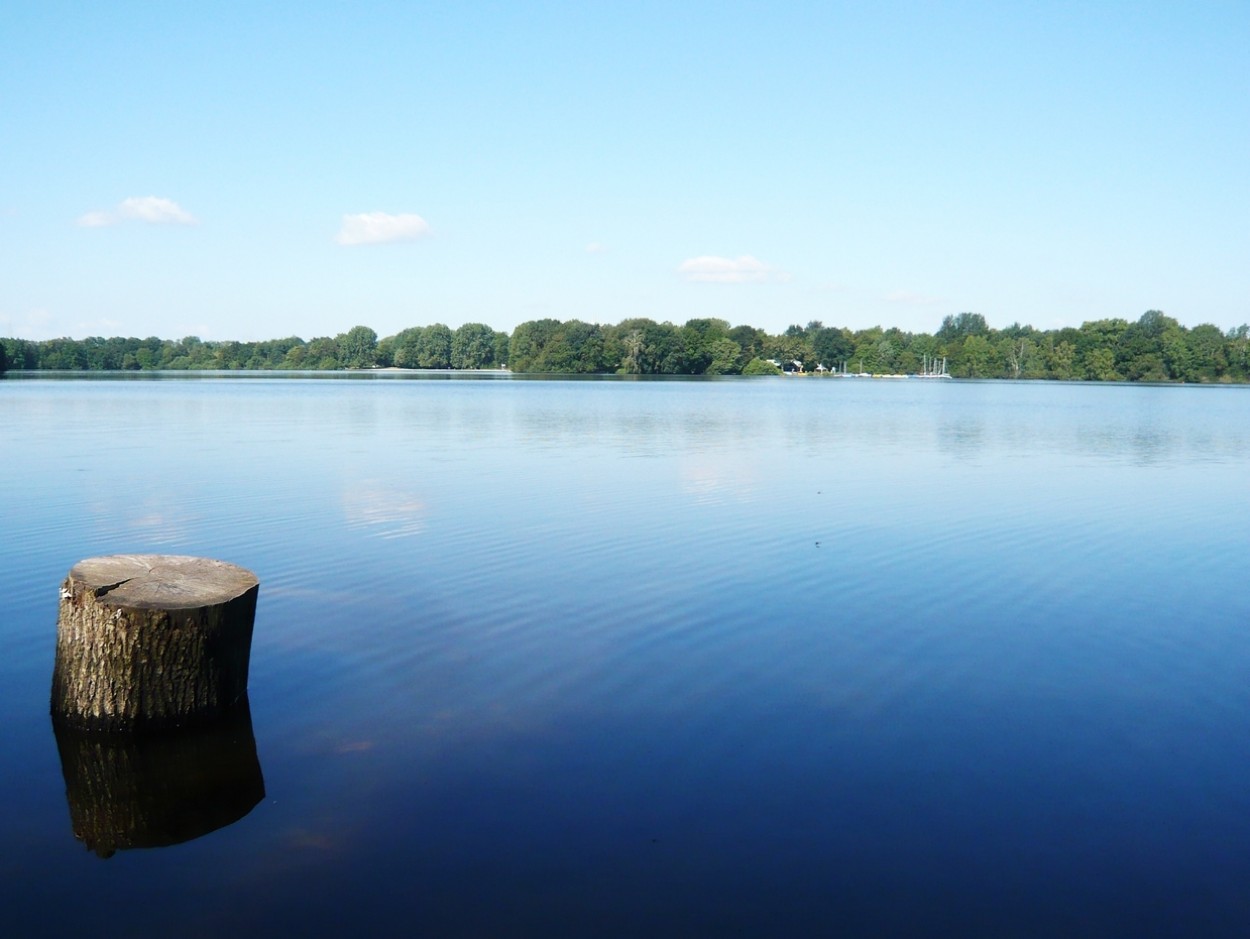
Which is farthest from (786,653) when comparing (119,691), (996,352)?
(996,352)

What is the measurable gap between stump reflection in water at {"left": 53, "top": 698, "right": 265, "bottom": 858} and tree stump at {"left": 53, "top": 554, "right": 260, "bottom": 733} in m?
0.13

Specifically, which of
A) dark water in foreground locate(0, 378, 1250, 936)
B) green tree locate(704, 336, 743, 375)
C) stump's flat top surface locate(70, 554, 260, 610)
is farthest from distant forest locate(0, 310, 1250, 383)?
stump's flat top surface locate(70, 554, 260, 610)

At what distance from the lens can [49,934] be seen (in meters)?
4.18

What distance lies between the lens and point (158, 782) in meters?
5.65

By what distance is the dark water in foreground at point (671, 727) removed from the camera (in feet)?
14.9

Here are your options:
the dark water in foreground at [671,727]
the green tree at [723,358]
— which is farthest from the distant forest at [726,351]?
the dark water in foreground at [671,727]

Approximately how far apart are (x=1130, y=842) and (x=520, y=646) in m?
4.76

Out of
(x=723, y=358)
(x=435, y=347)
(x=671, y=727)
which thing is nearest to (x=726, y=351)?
(x=723, y=358)

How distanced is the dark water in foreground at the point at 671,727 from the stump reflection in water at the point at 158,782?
35 millimetres

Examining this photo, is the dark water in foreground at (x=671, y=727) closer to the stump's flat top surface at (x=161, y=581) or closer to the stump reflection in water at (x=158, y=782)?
the stump reflection in water at (x=158, y=782)

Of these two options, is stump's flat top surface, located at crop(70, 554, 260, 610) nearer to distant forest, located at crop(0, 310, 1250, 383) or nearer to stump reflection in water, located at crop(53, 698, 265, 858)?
stump reflection in water, located at crop(53, 698, 265, 858)

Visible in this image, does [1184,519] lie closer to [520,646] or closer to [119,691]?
[520,646]

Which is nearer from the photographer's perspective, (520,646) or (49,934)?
(49,934)

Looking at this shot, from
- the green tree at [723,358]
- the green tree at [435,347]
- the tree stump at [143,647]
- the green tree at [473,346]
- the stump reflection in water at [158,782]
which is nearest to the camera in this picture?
the stump reflection in water at [158,782]
